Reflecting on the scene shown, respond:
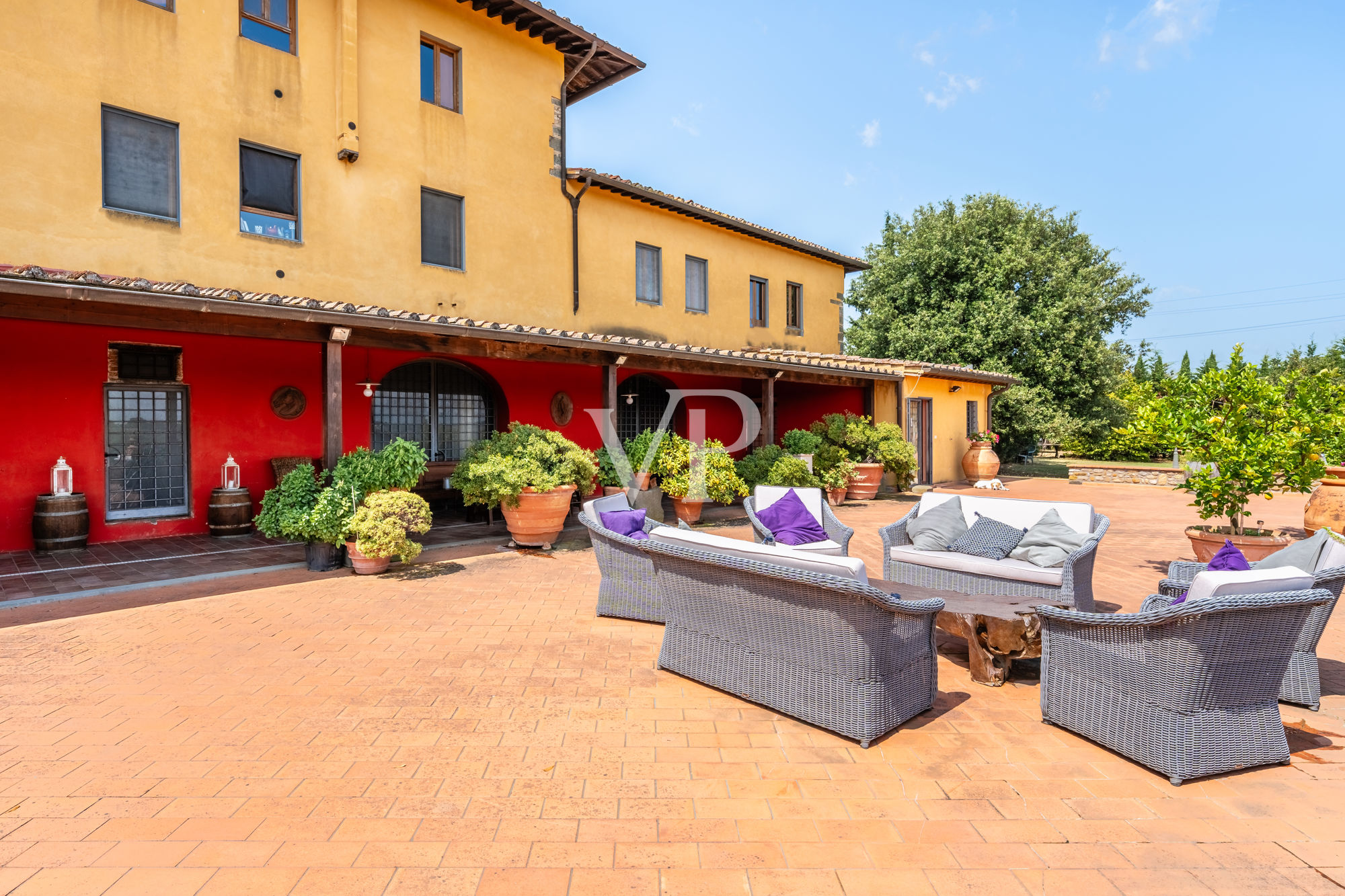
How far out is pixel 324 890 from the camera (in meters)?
2.17

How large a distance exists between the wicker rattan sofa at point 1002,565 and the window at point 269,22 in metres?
9.72

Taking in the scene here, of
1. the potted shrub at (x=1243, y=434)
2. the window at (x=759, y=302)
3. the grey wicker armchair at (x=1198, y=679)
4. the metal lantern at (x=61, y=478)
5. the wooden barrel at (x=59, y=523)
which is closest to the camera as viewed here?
the grey wicker armchair at (x=1198, y=679)

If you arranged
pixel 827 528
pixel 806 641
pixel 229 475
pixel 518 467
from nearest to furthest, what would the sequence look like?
pixel 806 641, pixel 827 528, pixel 518 467, pixel 229 475

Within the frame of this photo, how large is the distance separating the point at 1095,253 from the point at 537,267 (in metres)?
21.7

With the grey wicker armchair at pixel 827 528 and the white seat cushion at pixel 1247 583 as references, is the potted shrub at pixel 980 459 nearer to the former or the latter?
the grey wicker armchair at pixel 827 528

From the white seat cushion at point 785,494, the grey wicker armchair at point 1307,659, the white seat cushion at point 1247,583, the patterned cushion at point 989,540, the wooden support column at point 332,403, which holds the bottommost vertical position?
the grey wicker armchair at point 1307,659

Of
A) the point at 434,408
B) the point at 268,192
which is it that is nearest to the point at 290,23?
the point at 268,192

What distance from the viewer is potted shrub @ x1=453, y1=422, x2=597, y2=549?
25.2ft

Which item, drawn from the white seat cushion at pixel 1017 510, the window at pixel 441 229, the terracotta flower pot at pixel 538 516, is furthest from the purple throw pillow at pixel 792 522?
the window at pixel 441 229

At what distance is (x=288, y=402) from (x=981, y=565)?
8899 mm

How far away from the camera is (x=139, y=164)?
7773 mm

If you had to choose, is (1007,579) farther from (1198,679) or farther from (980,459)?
(980,459)

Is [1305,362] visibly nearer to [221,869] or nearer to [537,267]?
[537,267]

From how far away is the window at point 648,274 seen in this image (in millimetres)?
13086
